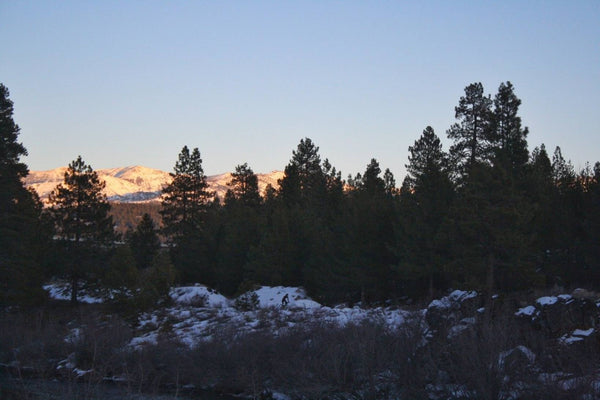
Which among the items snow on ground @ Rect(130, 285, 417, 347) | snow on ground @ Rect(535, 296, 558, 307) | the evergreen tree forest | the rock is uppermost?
the evergreen tree forest

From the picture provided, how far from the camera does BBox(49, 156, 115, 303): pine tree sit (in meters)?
39.4

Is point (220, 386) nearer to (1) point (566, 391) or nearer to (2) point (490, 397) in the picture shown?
(2) point (490, 397)

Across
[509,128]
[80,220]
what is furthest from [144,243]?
[509,128]

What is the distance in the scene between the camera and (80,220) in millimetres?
40281

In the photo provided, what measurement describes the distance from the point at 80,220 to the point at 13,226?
384 inches

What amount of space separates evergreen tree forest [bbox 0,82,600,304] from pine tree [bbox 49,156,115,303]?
8 cm

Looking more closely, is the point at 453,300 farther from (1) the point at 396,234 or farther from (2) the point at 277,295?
(2) the point at 277,295

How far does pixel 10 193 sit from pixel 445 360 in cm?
2439

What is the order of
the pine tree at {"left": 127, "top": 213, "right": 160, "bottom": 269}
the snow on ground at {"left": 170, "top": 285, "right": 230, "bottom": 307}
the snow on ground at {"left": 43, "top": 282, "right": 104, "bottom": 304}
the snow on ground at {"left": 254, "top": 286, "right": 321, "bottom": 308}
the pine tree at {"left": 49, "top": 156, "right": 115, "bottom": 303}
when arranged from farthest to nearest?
the pine tree at {"left": 127, "top": 213, "right": 160, "bottom": 269} → the snow on ground at {"left": 43, "top": 282, "right": 104, "bottom": 304} → the pine tree at {"left": 49, "top": 156, "right": 115, "bottom": 303} → the snow on ground at {"left": 170, "top": 285, "right": 230, "bottom": 307} → the snow on ground at {"left": 254, "top": 286, "right": 321, "bottom": 308}

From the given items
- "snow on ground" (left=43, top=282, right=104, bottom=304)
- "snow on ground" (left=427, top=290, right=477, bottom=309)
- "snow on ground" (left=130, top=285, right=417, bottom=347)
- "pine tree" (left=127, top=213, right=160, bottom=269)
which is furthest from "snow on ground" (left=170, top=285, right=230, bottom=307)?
"snow on ground" (left=427, top=290, right=477, bottom=309)

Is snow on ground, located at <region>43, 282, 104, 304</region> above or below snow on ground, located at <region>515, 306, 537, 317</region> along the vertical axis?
below

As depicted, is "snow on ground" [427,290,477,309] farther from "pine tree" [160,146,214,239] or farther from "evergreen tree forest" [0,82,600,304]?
"pine tree" [160,146,214,239]

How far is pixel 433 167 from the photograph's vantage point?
3200 centimetres

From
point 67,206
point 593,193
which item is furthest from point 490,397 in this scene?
point 67,206
